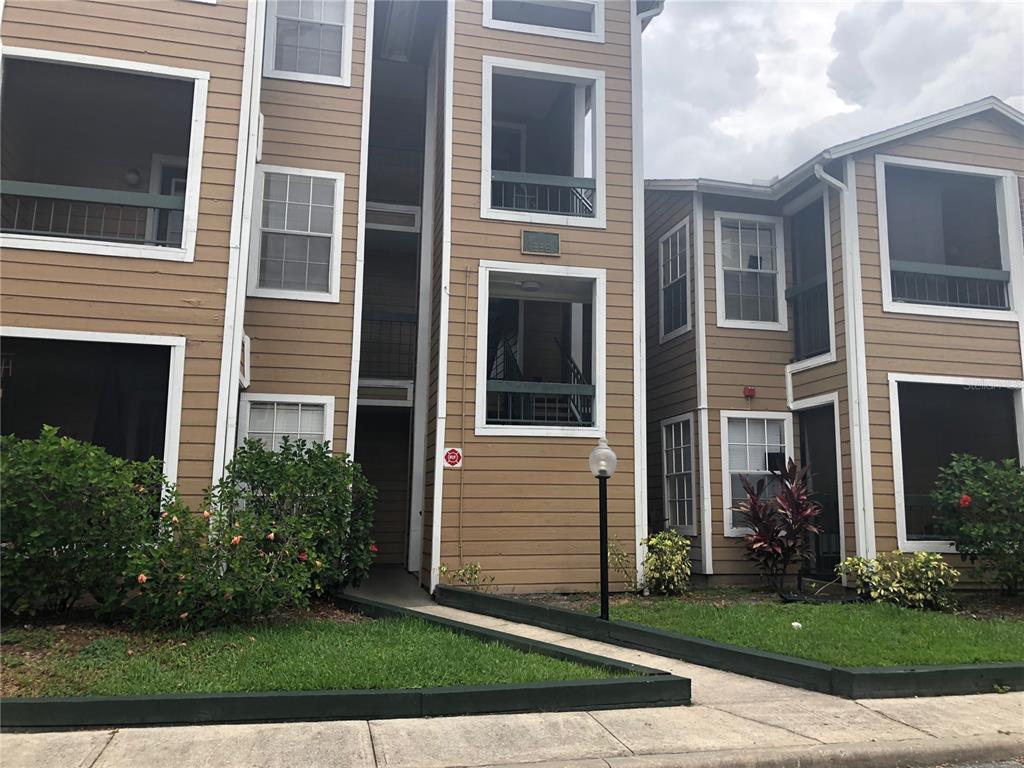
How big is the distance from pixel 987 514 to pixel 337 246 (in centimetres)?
901

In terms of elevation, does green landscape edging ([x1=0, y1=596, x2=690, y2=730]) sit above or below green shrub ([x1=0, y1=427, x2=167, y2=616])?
below

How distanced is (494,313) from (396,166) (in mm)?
3571

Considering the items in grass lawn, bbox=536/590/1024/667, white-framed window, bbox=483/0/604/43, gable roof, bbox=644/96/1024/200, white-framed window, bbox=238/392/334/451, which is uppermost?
white-framed window, bbox=483/0/604/43

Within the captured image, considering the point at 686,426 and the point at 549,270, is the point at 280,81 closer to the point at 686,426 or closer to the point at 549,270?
the point at 549,270

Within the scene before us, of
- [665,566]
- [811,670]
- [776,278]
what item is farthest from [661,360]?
[811,670]

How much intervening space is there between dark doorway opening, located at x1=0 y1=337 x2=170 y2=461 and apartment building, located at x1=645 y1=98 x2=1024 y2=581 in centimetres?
783

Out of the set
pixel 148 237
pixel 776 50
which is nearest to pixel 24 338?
pixel 148 237

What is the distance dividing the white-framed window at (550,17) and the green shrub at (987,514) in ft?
25.8

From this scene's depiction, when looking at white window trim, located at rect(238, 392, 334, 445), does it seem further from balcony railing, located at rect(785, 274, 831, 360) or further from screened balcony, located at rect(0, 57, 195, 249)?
balcony railing, located at rect(785, 274, 831, 360)

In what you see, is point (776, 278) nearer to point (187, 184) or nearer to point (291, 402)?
point (291, 402)

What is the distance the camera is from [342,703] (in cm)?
500

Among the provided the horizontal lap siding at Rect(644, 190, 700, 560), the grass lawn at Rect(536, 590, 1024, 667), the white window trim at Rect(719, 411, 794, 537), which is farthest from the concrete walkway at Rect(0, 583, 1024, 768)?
the horizontal lap siding at Rect(644, 190, 700, 560)

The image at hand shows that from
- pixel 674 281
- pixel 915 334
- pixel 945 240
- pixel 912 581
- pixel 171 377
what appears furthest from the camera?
pixel 674 281

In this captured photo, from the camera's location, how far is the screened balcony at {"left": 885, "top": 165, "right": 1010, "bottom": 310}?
1114cm
